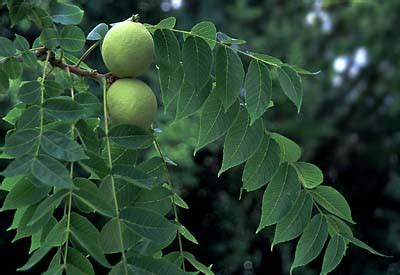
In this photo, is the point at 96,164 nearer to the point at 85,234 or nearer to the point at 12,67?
the point at 85,234

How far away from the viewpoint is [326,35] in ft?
17.1

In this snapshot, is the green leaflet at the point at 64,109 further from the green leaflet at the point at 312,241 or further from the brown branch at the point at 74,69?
the green leaflet at the point at 312,241

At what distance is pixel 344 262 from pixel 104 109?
4051 millimetres

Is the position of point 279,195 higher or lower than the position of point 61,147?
lower

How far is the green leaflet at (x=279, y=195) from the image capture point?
1.05 m

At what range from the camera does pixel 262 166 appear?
1063 millimetres

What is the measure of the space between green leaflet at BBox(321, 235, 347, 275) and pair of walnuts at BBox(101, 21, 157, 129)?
0.96ft

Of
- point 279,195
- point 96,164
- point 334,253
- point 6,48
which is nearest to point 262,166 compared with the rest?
point 279,195

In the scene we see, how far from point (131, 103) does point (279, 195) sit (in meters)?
0.24

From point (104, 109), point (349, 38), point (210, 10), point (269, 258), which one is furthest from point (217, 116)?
point (349, 38)

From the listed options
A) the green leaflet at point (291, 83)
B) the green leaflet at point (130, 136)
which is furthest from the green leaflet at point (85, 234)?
the green leaflet at point (291, 83)

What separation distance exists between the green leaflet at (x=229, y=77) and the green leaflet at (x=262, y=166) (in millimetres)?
92

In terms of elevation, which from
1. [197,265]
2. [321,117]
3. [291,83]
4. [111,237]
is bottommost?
[321,117]

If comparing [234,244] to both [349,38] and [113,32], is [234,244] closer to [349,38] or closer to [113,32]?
[349,38]
